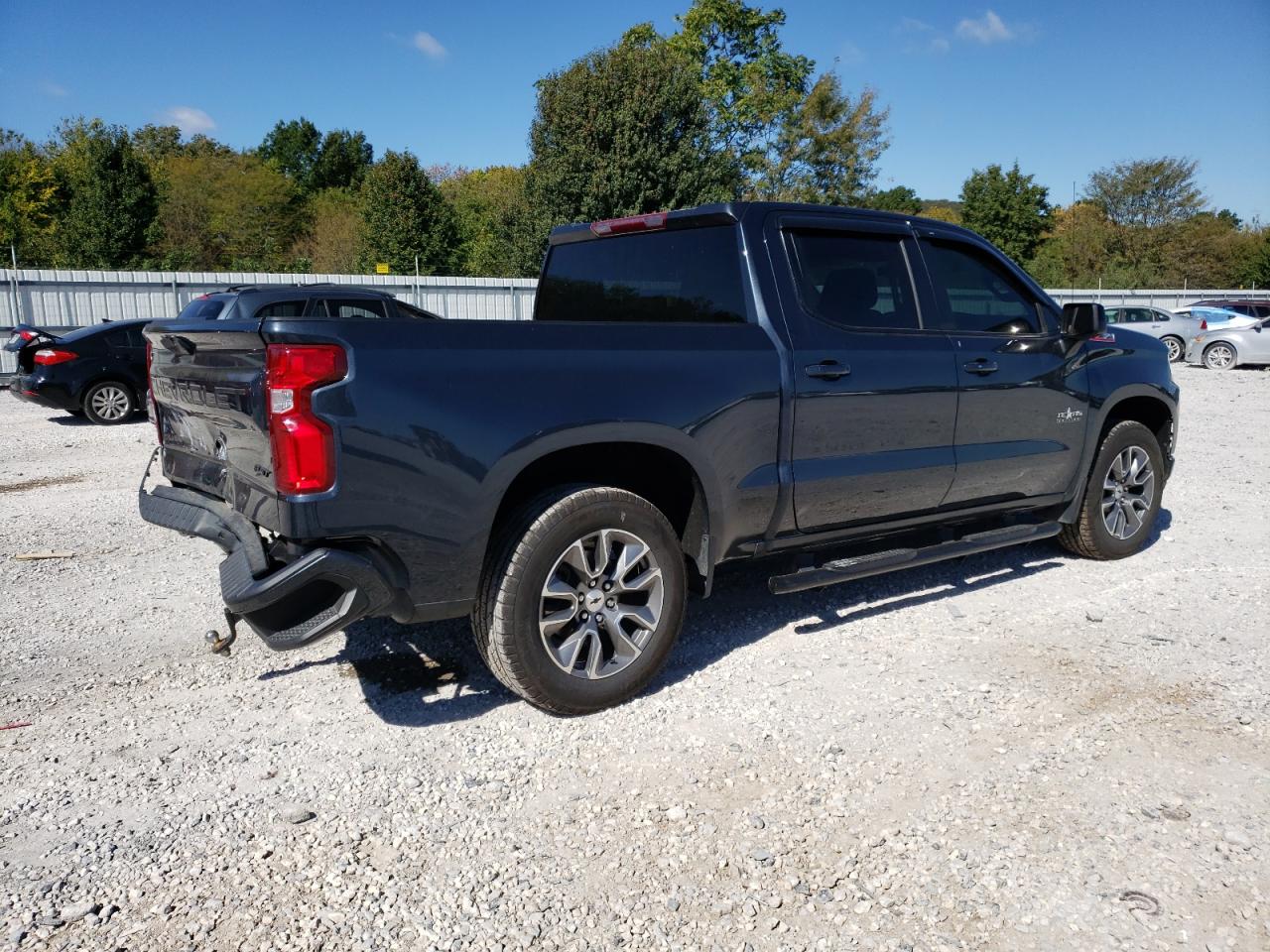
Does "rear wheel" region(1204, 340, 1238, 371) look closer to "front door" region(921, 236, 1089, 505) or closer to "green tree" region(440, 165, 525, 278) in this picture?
"front door" region(921, 236, 1089, 505)

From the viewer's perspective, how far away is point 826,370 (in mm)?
3994

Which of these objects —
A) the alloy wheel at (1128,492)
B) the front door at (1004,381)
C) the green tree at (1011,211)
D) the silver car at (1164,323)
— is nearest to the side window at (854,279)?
the front door at (1004,381)

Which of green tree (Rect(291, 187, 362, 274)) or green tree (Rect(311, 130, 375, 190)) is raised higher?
green tree (Rect(311, 130, 375, 190))

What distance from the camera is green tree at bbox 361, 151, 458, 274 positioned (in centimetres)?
3700

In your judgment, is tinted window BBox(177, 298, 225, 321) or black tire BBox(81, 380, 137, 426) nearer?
tinted window BBox(177, 298, 225, 321)

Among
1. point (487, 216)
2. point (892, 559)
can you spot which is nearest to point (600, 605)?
point (892, 559)

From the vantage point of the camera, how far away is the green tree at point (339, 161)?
242 ft

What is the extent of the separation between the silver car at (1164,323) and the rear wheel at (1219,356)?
53cm

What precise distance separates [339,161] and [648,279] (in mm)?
77375

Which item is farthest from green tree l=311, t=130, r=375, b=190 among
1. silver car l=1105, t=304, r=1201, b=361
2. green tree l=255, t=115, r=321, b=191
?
silver car l=1105, t=304, r=1201, b=361

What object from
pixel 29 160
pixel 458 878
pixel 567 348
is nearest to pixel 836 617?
pixel 567 348

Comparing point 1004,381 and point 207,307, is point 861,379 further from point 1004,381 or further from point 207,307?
point 207,307

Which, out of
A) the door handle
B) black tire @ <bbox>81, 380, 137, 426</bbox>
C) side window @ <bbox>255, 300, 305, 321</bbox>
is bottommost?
black tire @ <bbox>81, 380, 137, 426</bbox>

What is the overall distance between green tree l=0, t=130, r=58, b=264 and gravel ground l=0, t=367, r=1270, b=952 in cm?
4524
